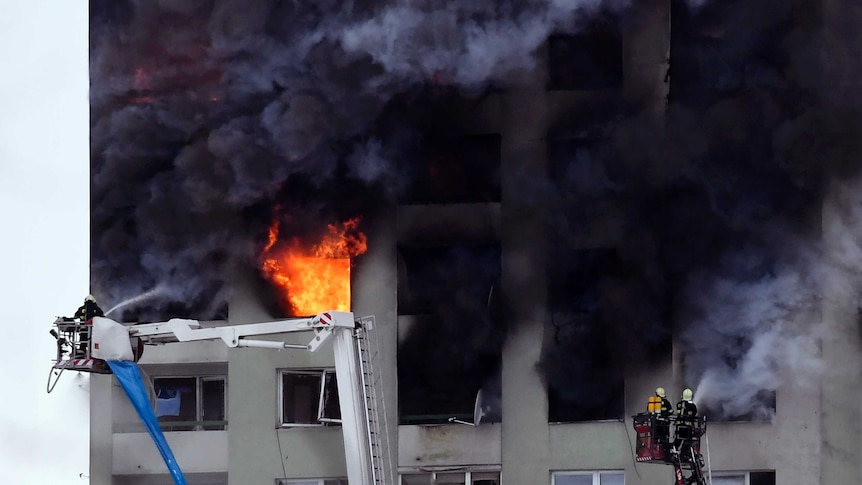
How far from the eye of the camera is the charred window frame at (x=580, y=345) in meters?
14.7

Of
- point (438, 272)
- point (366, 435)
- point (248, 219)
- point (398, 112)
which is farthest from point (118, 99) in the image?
point (366, 435)

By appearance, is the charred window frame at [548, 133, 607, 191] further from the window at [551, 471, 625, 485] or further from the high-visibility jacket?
the window at [551, 471, 625, 485]

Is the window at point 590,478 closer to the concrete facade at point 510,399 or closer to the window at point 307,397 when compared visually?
the concrete facade at point 510,399

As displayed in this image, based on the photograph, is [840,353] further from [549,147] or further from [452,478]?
[452,478]

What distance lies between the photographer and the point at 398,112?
1499 centimetres

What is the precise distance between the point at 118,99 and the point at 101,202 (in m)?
1.35

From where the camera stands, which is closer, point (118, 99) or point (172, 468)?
point (172, 468)

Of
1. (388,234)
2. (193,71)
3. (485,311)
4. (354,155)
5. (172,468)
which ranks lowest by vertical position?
(172,468)

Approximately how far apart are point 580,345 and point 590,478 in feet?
5.56

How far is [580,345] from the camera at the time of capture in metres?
14.7

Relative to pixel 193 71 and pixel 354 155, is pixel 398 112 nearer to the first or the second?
pixel 354 155

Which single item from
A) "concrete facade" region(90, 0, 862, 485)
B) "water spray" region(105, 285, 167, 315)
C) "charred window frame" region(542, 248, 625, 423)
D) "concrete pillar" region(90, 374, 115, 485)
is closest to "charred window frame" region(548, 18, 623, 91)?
"concrete facade" region(90, 0, 862, 485)

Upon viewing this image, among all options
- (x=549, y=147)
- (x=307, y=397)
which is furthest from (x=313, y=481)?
(x=549, y=147)

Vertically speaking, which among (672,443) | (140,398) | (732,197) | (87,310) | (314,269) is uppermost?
(732,197)
